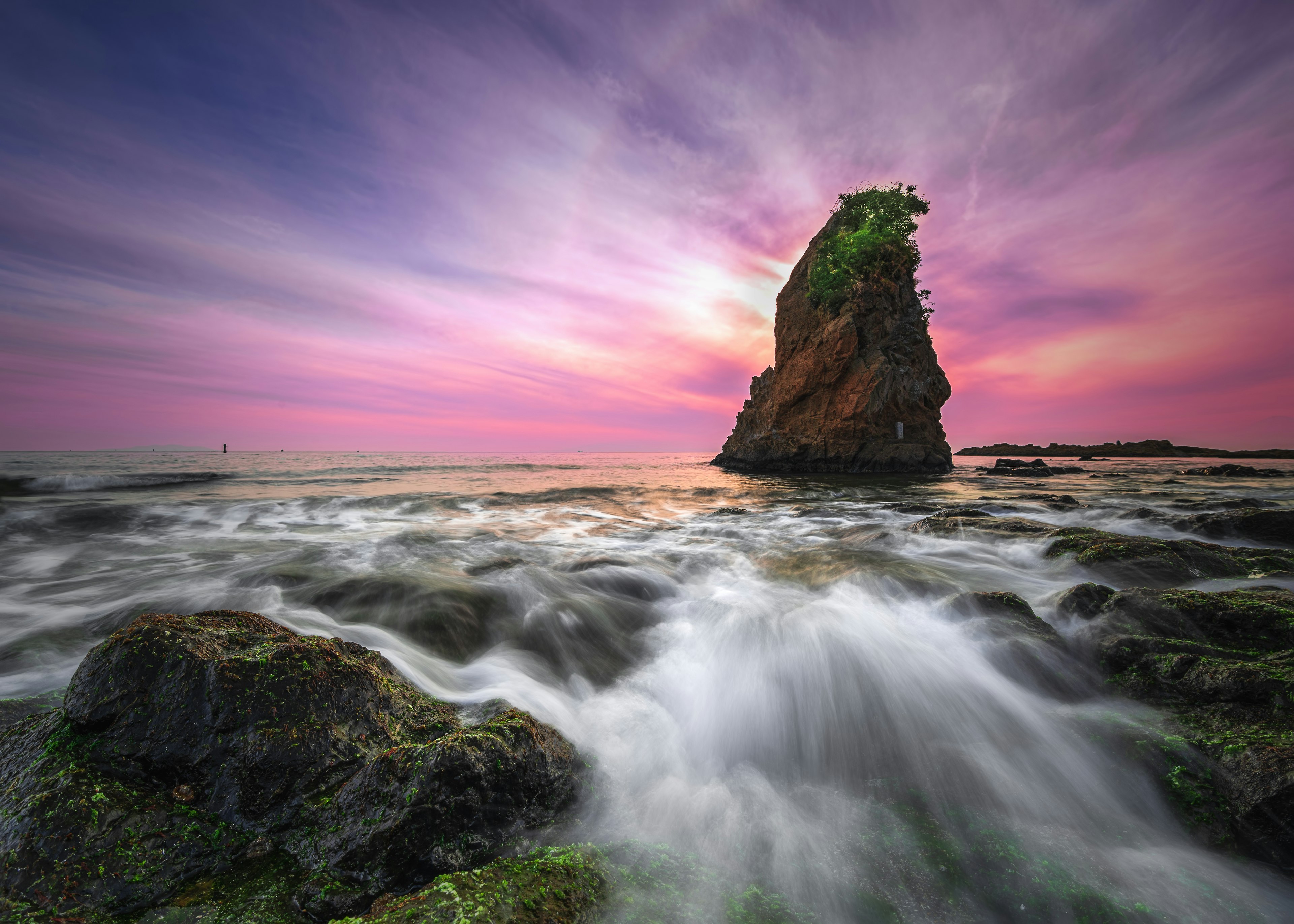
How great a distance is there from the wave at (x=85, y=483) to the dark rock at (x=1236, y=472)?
4442 centimetres

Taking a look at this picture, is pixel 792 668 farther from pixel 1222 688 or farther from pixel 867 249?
pixel 867 249

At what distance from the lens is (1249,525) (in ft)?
23.9

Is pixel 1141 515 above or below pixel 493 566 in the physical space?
above

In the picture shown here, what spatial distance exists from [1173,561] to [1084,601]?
2.30 meters

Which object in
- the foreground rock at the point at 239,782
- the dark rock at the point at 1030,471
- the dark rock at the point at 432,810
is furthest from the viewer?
the dark rock at the point at 1030,471

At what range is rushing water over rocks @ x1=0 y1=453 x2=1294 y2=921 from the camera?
2.10 metres

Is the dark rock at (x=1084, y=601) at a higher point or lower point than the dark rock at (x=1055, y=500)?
lower

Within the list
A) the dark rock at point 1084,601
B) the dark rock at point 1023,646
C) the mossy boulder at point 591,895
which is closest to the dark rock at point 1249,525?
the dark rock at point 1084,601

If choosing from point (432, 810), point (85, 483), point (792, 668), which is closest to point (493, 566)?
point (792, 668)

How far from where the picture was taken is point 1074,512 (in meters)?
10.9

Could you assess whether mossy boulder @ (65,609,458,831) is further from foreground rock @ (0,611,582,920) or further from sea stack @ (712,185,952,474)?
sea stack @ (712,185,952,474)

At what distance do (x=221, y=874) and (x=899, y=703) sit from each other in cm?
372

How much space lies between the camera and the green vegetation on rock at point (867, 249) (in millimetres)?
30547

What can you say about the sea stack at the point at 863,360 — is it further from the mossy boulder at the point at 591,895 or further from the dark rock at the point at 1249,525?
the mossy boulder at the point at 591,895
